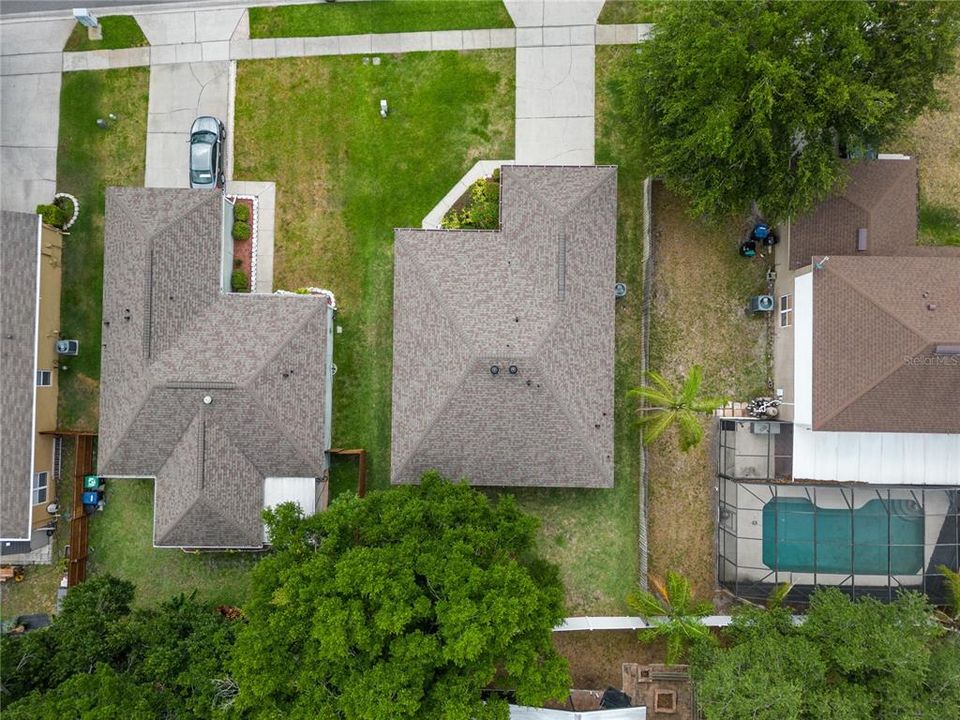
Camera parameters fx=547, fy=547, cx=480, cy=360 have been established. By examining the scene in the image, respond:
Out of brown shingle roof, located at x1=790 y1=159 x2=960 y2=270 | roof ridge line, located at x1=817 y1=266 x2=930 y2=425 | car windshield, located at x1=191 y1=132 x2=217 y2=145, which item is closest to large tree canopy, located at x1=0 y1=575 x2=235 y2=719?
car windshield, located at x1=191 y1=132 x2=217 y2=145

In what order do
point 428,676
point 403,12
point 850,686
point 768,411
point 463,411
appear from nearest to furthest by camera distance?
1. point 428,676
2. point 850,686
3. point 463,411
4. point 768,411
5. point 403,12

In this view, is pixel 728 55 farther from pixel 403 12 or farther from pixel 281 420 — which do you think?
pixel 281 420

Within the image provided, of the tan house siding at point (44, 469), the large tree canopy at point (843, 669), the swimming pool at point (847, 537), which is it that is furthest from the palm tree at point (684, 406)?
the tan house siding at point (44, 469)

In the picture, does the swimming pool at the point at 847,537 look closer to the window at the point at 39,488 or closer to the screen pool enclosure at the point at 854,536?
the screen pool enclosure at the point at 854,536

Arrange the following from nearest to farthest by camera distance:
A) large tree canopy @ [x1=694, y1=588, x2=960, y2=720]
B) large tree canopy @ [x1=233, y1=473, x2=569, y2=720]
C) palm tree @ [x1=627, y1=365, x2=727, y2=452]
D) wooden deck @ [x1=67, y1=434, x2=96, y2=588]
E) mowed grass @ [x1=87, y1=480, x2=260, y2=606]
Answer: large tree canopy @ [x1=233, y1=473, x2=569, y2=720] < large tree canopy @ [x1=694, y1=588, x2=960, y2=720] < palm tree @ [x1=627, y1=365, x2=727, y2=452] < wooden deck @ [x1=67, y1=434, x2=96, y2=588] < mowed grass @ [x1=87, y1=480, x2=260, y2=606]

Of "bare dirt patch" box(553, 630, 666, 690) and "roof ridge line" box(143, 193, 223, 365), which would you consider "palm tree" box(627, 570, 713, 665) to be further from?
"roof ridge line" box(143, 193, 223, 365)

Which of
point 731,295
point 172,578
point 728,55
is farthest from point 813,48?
point 172,578

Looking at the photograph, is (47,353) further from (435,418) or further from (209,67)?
(435,418)
